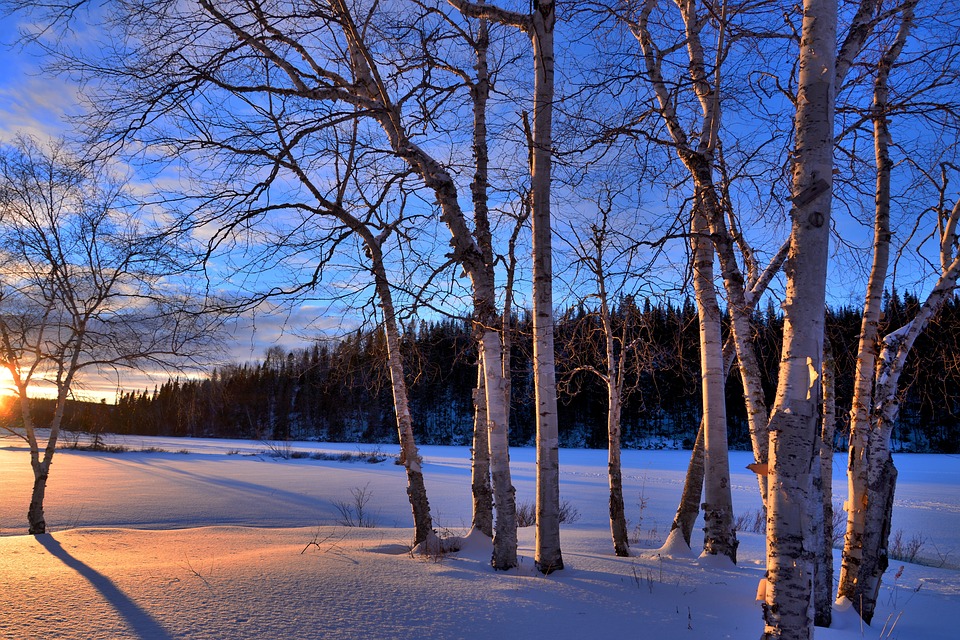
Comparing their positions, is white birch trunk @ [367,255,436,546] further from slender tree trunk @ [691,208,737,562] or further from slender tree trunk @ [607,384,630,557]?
slender tree trunk @ [691,208,737,562]

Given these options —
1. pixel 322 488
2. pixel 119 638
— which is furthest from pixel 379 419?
pixel 119 638

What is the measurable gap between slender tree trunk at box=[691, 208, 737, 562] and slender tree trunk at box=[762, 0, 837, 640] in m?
3.38

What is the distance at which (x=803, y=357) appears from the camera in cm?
283

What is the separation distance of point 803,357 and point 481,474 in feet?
16.2

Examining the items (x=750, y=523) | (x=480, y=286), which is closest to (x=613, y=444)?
(x=480, y=286)

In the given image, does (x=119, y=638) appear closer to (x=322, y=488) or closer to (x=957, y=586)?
(x=957, y=586)

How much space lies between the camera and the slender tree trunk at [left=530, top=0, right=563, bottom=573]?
5.09 m

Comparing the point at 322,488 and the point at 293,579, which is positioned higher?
the point at 293,579

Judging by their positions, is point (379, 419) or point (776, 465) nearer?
point (776, 465)

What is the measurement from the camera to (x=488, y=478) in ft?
23.8

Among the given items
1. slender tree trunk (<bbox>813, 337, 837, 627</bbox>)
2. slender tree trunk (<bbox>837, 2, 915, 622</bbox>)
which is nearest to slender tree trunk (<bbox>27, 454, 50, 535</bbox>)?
slender tree trunk (<bbox>813, 337, 837, 627</bbox>)

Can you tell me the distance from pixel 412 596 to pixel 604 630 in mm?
1418

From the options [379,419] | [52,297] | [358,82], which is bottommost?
[379,419]

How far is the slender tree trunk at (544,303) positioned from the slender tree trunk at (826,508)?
2127mm
